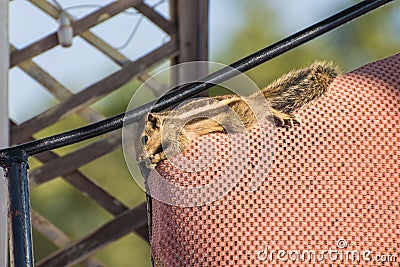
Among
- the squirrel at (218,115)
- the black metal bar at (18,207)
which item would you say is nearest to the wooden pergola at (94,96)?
the squirrel at (218,115)

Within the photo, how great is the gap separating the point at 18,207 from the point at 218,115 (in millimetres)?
254

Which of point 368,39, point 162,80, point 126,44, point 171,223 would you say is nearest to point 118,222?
point 162,80

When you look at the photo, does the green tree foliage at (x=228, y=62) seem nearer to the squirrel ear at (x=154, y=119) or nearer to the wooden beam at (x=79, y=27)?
the wooden beam at (x=79, y=27)

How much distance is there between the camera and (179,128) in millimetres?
841

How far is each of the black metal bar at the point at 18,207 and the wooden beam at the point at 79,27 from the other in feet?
4.27

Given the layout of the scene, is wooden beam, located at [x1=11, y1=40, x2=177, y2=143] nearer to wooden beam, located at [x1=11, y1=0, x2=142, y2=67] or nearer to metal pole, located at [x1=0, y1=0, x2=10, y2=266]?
wooden beam, located at [x1=11, y1=0, x2=142, y2=67]

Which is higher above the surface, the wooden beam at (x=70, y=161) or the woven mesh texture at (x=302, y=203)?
the wooden beam at (x=70, y=161)

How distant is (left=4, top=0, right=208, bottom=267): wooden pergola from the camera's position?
2.08m

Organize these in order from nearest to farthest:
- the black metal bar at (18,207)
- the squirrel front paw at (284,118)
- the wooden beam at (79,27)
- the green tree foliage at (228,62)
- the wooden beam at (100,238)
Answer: the black metal bar at (18,207) < the squirrel front paw at (284,118) < the wooden beam at (79,27) < the wooden beam at (100,238) < the green tree foliage at (228,62)

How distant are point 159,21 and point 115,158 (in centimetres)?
112

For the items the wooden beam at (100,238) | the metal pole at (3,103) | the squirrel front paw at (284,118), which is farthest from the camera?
the wooden beam at (100,238)

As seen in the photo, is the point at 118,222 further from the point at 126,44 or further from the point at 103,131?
the point at 103,131

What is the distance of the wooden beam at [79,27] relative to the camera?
2037 millimetres

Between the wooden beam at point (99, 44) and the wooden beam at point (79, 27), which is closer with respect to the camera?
the wooden beam at point (79, 27)
